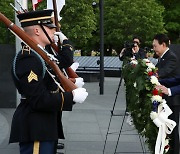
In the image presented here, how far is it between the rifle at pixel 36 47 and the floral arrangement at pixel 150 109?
1.31m

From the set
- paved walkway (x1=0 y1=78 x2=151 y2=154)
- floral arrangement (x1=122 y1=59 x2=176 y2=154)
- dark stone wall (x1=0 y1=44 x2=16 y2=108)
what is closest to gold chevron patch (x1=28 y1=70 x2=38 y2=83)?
floral arrangement (x1=122 y1=59 x2=176 y2=154)

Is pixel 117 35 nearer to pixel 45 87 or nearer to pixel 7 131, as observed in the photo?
pixel 7 131

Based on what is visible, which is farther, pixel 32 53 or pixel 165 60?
pixel 165 60

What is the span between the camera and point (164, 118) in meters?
4.50

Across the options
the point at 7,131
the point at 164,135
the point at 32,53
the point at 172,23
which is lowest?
the point at 172,23

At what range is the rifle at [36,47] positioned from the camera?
136 inches

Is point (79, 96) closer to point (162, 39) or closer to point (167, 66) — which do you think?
point (167, 66)

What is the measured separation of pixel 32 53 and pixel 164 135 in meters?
1.85

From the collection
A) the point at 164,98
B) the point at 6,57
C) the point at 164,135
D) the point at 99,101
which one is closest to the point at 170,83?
the point at 164,98

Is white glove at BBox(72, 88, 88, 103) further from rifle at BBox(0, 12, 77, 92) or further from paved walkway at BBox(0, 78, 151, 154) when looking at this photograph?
paved walkway at BBox(0, 78, 151, 154)

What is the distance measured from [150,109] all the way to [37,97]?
174cm

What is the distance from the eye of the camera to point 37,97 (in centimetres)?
340

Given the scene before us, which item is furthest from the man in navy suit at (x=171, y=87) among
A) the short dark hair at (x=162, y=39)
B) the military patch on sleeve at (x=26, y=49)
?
the military patch on sleeve at (x=26, y=49)

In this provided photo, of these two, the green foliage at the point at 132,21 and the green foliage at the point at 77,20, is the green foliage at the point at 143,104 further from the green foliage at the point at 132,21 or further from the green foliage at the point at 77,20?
the green foliage at the point at 132,21
